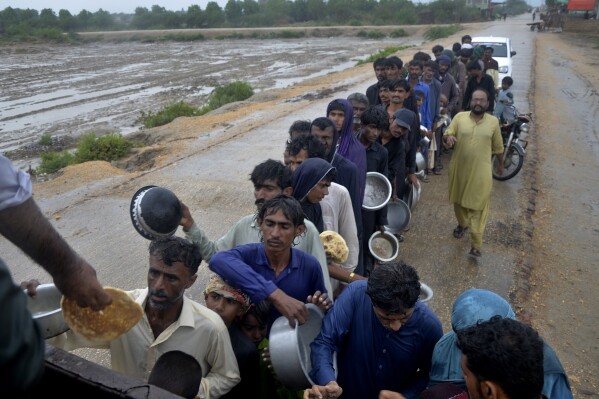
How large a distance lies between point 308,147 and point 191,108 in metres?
12.5

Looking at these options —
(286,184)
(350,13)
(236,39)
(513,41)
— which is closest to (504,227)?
(286,184)

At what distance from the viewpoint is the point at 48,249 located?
1.40 meters

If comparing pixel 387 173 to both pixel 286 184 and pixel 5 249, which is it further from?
pixel 5 249

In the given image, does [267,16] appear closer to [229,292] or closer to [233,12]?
[233,12]

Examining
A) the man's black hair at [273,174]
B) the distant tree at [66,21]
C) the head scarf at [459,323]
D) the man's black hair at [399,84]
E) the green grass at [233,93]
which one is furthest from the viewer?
the distant tree at [66,21]

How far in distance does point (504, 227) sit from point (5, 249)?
617 centimetres

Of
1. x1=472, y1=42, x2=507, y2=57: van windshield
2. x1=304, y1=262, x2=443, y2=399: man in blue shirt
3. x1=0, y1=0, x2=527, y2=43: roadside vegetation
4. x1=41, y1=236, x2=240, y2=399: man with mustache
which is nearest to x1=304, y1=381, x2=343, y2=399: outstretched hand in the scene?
x1=304, y1=262, x2=443, y2=399: man in blue shirt

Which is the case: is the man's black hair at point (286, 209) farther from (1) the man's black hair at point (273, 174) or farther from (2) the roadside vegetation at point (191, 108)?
(2) the roadside vegetation at point (191, 108)

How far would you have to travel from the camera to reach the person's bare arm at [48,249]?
135 centimetres

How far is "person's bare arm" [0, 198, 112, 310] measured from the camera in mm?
1351

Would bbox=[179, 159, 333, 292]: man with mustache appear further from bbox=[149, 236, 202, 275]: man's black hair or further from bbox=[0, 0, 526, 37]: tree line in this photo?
bbox=[0, 0, 526, 37]: tree line

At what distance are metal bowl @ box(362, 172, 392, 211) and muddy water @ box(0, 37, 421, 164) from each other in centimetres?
1288

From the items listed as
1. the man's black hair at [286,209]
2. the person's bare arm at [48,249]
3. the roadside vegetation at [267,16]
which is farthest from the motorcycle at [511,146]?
the roadside vegetation at [267,16]

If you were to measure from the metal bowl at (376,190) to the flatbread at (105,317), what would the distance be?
2.92m
